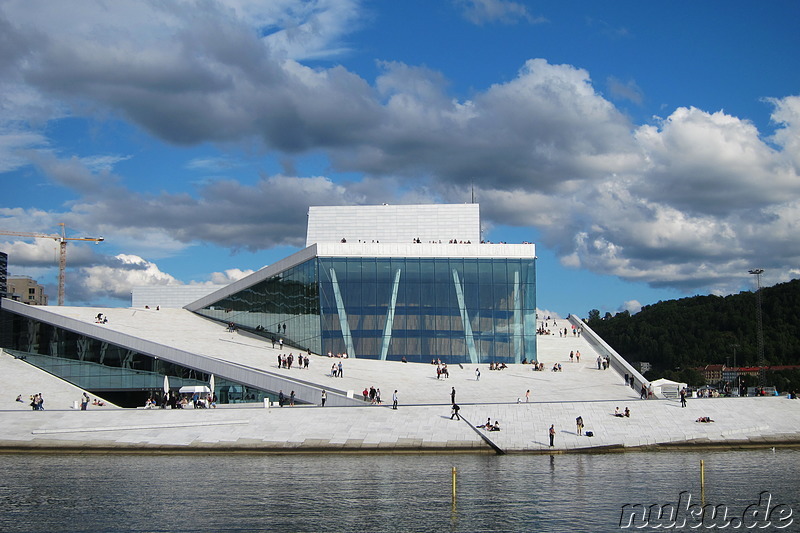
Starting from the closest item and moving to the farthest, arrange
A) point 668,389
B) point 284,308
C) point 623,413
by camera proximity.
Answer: point 623,413 < point 668,389 < point 284,308

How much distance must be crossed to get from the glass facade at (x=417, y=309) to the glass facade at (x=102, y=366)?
38.4 ft

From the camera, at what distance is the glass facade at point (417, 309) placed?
→ 58.7 meters

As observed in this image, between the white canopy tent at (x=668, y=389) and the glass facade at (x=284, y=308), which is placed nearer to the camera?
the white canopy tent at (x=668, y=389)

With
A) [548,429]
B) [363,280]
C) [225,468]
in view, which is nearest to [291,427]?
[225,468]

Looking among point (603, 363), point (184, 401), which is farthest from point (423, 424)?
point (603, 363)

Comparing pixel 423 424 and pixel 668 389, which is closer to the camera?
pixel 423 424

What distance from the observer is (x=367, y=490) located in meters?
26.9

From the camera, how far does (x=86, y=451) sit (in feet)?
125

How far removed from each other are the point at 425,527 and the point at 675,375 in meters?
125

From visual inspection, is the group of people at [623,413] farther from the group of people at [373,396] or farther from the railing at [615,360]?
the group of people at [373,396]

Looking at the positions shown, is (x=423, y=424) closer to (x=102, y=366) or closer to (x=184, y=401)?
(x=184, y=401)

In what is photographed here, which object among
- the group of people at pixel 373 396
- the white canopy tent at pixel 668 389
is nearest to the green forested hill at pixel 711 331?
the white canopy tent at pixel 668 389

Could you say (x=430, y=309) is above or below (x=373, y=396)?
above

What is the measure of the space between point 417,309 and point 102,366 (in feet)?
67.8
